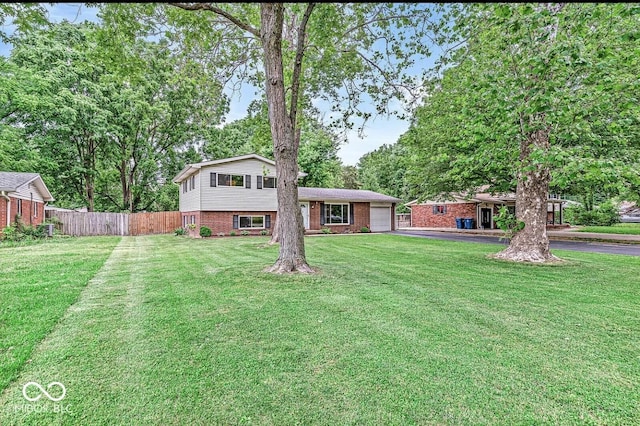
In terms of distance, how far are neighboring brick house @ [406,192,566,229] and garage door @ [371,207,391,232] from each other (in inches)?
93.9

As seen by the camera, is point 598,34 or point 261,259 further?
point 261,259

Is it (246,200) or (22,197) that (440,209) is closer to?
(246,200)

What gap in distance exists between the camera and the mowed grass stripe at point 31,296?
129 inches

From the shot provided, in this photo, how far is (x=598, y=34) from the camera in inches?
209

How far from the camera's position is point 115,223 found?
21.0 m

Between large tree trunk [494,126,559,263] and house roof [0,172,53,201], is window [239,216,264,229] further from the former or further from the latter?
large tree trunk [494,126,559,263]

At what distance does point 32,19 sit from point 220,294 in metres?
5.50

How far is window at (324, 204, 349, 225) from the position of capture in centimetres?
2292

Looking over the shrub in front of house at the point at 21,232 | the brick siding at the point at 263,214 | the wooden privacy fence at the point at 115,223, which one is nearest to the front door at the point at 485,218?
the brick siding at the point at 263,214

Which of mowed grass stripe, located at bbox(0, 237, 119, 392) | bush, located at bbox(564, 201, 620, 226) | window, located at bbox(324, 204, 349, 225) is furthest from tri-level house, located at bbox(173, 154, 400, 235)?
bush, located at bbox(564, 201, 620, 226)

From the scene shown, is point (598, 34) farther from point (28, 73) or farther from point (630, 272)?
point (28, 73)

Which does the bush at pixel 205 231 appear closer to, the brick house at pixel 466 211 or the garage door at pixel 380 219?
the garage door at pixel 380 219

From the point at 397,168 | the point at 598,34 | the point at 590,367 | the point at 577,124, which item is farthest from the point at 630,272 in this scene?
the point at 397,168

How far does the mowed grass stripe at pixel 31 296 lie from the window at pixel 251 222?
407 inches
